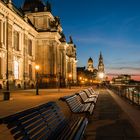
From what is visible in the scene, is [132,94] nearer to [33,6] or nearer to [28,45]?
[28,45]

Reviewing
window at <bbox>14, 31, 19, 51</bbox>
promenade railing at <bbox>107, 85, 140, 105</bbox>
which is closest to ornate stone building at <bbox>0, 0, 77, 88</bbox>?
window at <bbox>14, 31, 19, 51</bbox>

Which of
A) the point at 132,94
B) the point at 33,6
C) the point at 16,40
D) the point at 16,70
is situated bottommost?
the point at 132,94

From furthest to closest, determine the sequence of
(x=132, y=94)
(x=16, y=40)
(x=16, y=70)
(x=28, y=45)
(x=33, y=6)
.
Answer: (x=33, y=6) < (x=28, y=45) < (x=16, y=40) < (x=16, y=70) < (x=132, y=94)

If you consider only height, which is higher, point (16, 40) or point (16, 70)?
point (16, 40)

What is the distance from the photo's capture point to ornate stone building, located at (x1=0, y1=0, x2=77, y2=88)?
46.1m

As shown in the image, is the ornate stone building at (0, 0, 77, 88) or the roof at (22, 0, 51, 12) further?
the roof at (22, 0, 51, 12)

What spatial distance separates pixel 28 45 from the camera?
6159 centimetres

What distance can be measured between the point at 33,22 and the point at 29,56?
39.7ft

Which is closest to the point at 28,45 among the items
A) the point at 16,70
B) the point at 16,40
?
the point at 16,40

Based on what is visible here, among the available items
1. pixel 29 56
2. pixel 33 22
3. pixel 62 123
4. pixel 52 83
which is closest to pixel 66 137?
pixel 62 123

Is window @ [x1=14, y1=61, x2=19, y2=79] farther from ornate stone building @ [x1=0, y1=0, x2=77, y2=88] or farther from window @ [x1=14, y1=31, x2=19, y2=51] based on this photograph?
window @ [x1=14, y1=31, x2=19, y2=51]

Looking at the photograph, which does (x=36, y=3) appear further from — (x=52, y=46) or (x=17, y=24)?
(x=17, y=24)

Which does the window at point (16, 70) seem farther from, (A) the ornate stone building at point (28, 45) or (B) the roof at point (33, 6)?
(B) the roof at point (33, 6)

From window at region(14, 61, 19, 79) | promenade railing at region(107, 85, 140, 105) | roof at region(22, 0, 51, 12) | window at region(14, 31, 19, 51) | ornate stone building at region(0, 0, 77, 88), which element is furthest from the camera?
roof at region(22, 0, 51, 12)
